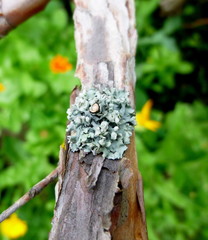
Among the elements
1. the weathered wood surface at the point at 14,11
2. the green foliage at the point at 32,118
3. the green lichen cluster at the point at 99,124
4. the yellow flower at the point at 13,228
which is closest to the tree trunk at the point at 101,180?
the green lichen cluster at the point at 99,124

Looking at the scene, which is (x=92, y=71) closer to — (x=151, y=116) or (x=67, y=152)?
(x=67, y=152)

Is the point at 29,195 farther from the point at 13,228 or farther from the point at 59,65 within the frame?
the point at 59,65

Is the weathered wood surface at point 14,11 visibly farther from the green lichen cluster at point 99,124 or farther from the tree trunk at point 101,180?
the green lichen cluster at point 99,124

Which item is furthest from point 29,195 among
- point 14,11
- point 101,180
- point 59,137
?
point 59,137

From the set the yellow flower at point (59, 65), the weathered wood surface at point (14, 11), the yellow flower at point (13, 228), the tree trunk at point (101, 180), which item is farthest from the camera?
the yellow flower at point (59, 65)

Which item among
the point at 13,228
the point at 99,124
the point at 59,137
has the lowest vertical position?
the point at 13,228
